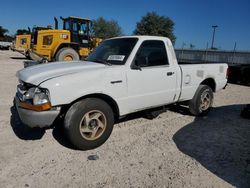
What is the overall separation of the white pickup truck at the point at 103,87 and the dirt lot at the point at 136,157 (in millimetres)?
436

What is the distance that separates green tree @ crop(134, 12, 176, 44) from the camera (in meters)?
51.2

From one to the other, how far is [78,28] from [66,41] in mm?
1262

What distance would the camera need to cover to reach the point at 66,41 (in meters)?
15.3

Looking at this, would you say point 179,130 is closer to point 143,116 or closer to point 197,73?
point 143,116

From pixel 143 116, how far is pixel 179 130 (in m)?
1.04

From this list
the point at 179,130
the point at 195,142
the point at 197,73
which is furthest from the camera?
the point at 197,73

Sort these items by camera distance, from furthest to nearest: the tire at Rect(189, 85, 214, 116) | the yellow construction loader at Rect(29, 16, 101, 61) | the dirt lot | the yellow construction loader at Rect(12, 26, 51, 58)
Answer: the yellow construction loader at Rect(12, 26, 51, 58) → the yellow construction loader at Rect(29, 16, 101, 61) → the tire at Rect(189, 85, 214, 116) → the dirt lot

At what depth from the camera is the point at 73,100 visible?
3.72 m

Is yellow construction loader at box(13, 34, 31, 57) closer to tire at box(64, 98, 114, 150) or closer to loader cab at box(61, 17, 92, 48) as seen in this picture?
loader cab at box(61, 17, 92, 48)

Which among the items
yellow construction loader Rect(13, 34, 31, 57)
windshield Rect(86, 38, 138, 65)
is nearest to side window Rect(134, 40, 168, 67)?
windshield Rect(86, 38, 138, 65)

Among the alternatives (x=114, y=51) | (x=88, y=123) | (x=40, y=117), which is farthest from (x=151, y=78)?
(x=40, y=117)

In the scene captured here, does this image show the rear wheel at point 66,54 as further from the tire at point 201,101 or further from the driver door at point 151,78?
the driver door at point 151,78

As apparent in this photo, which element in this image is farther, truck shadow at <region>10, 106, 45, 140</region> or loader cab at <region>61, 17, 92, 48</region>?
loader cab at <region>61, 17, 92, 48</region>

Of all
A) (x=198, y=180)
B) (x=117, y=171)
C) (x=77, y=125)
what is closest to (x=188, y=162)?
(x=198, y=180)
